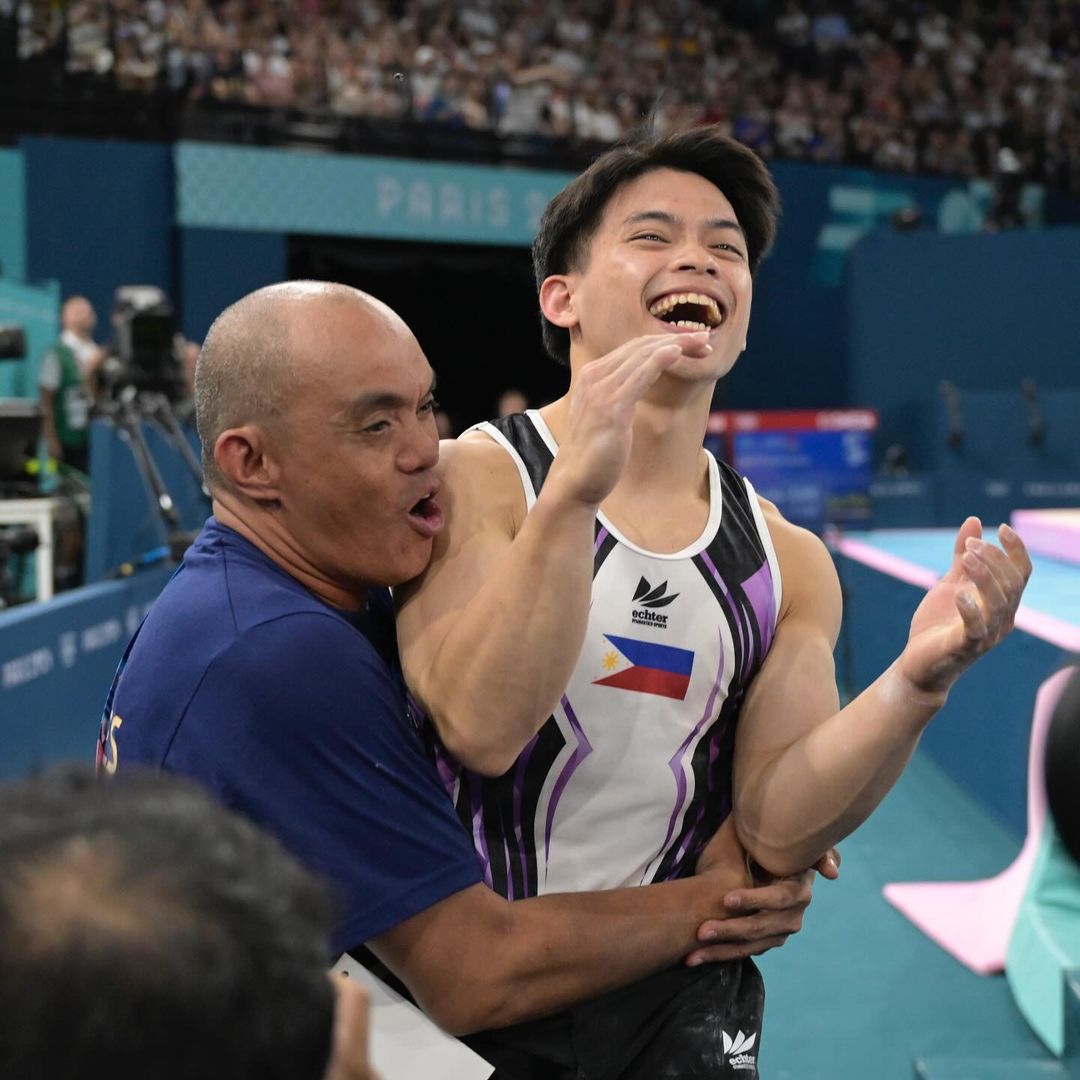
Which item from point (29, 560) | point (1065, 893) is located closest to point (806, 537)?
point (1065, 893)

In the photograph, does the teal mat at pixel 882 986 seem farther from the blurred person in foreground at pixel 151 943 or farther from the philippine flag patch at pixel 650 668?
the blurred person in foreground at pixel 151 943

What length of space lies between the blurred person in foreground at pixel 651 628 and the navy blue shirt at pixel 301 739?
0.47 ft

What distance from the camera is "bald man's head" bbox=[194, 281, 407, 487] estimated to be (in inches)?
65.9

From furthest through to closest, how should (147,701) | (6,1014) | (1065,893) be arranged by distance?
(1065,893)
(147,701)
(6,1014)

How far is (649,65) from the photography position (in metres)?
14.2

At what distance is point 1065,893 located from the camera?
12.4 ft

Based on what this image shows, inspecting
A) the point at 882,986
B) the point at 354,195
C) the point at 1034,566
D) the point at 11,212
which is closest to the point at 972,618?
the point at 882,986

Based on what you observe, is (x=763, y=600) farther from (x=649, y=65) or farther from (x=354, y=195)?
(x=649, y=65)

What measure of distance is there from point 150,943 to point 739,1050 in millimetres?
1523

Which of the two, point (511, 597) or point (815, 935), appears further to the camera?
point (815, 935)

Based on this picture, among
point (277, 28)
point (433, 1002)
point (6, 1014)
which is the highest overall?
point (277, 28)

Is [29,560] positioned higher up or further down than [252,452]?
further down

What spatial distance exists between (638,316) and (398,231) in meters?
11.1

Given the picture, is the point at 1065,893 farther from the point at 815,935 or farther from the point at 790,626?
the point at 790,626
